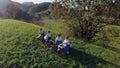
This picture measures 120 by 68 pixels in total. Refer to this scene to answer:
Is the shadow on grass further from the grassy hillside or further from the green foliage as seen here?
the green foliage

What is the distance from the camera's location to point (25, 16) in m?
85.8

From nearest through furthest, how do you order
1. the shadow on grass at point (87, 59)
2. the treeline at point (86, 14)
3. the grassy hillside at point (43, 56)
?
the grassy hillside at point (43, 56) < the shadow on grass at point (87, 59) < the treeline at point (86, 14)

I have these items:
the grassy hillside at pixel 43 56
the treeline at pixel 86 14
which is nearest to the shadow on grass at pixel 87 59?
the grassy hillside at pixel 43 56

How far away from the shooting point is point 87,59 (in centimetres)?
2302

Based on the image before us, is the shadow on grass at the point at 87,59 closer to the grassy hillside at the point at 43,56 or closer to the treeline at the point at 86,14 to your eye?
the grassy hillside at the point at 43,56

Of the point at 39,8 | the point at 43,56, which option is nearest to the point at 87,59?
the point at 43,56

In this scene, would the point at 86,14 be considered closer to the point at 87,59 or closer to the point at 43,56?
the point at 87,59

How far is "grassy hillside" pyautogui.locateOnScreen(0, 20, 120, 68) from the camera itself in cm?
2181

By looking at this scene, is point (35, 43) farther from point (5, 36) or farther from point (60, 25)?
point (60, 25)

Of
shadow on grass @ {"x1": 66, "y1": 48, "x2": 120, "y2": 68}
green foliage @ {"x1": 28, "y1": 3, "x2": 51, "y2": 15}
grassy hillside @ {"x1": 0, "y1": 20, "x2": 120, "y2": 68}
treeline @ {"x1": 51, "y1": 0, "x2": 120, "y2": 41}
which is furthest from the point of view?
green foliage @ {"x1": 28, "y1": 3, "x2": 51, "y2": 15}

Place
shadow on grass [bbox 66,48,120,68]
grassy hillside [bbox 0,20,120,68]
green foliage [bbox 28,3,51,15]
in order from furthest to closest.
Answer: green foliage [bbox 28,3,51,15]
shadow on grass [bbox 66,48,120,68]
grassy hillside [bbox 0,20,120,68]

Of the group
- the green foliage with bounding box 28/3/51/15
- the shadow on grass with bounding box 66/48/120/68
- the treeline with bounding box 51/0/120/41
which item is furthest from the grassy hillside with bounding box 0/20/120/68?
the green foliage with bounding box 28/3/51/15

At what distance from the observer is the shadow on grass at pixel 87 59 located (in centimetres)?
2207

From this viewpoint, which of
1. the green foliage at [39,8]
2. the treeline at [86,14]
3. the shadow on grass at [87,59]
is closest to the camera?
the shadow on grass at [87,59]
